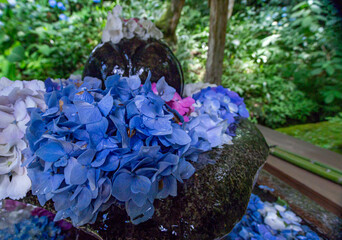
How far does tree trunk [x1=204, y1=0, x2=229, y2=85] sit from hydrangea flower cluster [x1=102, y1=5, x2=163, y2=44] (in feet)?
5.92

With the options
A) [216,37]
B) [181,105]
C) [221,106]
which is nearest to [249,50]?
[216,37]

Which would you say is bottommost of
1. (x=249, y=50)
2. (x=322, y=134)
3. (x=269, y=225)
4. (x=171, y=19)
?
(x=322, y=134)

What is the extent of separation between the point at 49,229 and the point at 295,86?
19.4ft

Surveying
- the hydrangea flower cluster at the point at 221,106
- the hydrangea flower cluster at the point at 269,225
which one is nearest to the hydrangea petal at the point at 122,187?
the hydrangea flower cluster at the point at 221,106

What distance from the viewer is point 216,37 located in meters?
3.00

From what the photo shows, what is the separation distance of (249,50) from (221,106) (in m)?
5.11

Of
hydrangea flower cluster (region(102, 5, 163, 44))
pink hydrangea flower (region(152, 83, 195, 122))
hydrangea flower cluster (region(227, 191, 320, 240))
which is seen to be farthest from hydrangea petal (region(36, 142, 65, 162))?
hydrangea flower cluster (region(227, 191, 320, 240))

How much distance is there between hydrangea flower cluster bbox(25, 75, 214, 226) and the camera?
0.69 metres

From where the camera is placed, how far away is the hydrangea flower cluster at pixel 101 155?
Result: 0.69 metres

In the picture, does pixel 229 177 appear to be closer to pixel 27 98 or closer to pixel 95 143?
pixel 95 143

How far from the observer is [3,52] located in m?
3.83

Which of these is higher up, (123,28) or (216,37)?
(123,28)

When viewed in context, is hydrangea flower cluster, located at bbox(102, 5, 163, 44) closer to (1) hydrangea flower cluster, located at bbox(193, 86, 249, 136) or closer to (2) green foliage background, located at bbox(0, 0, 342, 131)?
(1) hydrangea flower cluster, located at bbox(193, 86, 249, 136)

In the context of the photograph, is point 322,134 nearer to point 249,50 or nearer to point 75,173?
point 249,50
